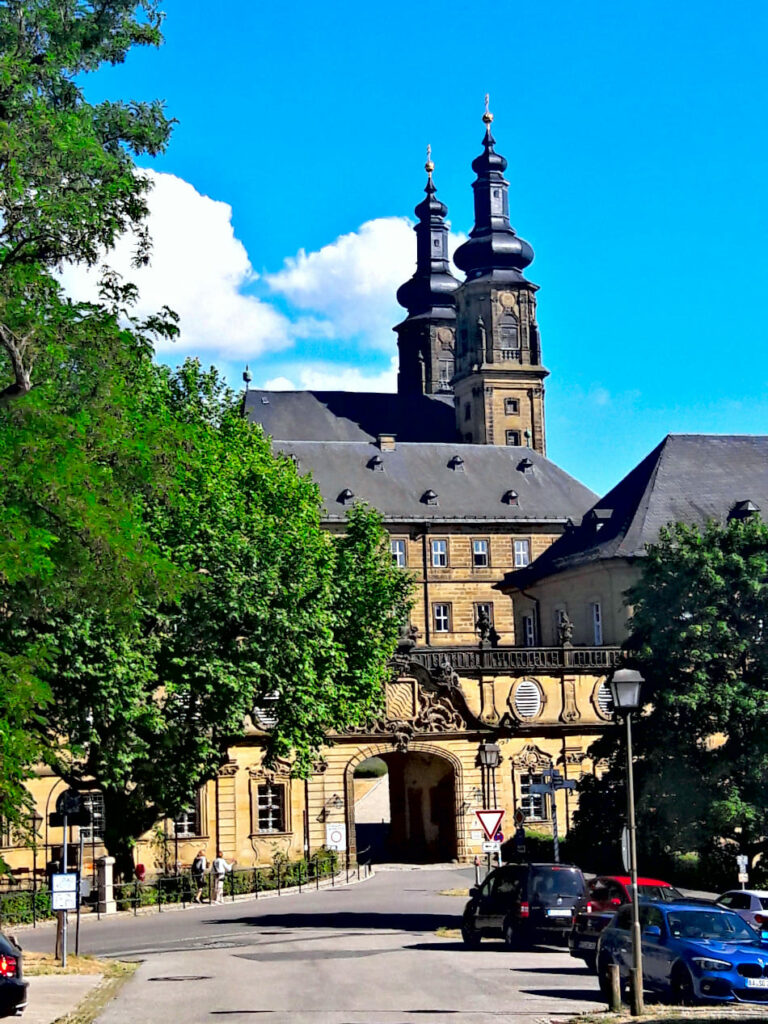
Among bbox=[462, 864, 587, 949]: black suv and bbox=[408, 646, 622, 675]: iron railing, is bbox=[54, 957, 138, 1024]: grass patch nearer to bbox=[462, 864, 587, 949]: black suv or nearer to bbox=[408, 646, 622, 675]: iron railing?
bbox=[462, 864, 587, 949]: black suv

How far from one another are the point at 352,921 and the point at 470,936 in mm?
6385

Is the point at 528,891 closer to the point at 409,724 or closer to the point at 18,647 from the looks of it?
the point at 18,647

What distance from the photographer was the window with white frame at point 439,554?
8669cm

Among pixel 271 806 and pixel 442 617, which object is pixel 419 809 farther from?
pixel 442 617

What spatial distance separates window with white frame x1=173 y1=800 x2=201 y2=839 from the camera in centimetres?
5050

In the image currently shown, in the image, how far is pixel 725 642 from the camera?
125 ft

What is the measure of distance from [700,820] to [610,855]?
190 inches

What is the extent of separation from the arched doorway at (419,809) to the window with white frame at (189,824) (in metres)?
5.47

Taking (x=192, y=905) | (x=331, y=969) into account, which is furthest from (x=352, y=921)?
(x=331, y=969)

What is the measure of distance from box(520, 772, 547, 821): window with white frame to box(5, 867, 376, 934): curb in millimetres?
6882

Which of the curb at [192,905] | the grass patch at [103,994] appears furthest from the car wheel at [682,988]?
the curb at [192,905]

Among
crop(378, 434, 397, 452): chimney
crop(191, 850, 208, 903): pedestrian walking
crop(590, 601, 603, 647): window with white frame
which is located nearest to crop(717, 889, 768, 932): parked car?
crop(191, 850, 208, 903): pedestrian walking

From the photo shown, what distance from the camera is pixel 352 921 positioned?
3431 centimetres

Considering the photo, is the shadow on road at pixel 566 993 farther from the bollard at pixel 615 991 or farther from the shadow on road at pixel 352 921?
the shadow on road at pixel 352 921
